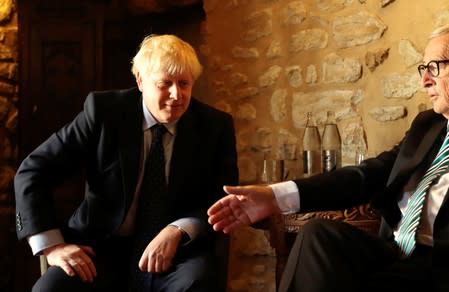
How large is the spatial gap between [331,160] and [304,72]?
590 millimetres

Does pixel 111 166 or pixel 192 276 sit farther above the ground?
pixel 111 166

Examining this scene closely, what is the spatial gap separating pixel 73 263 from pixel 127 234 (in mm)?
233

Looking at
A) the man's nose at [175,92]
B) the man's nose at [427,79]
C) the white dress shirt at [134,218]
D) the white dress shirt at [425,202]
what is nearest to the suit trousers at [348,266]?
the white dress shirt at [425,202]

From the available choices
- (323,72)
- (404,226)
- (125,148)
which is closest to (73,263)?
(125,148)

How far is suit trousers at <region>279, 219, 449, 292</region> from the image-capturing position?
1291mm

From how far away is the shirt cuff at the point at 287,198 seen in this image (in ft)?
5.23

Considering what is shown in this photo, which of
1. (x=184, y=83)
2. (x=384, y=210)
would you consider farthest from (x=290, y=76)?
(x=384, y=210)

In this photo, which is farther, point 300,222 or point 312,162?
point 312,162

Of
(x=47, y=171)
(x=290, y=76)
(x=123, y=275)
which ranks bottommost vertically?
(x=123, y=275)

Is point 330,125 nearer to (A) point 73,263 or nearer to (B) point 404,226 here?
(B) point 404,226

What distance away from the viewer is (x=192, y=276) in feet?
5.17

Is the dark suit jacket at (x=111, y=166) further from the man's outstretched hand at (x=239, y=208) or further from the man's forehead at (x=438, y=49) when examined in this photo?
the man's forehead at (x=438, y=49)

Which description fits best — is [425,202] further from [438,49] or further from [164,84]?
[164,84]

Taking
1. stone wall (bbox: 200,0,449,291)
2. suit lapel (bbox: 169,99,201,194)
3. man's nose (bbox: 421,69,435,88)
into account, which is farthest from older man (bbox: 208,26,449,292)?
stone wall (bbox: 200,0,449,291)
